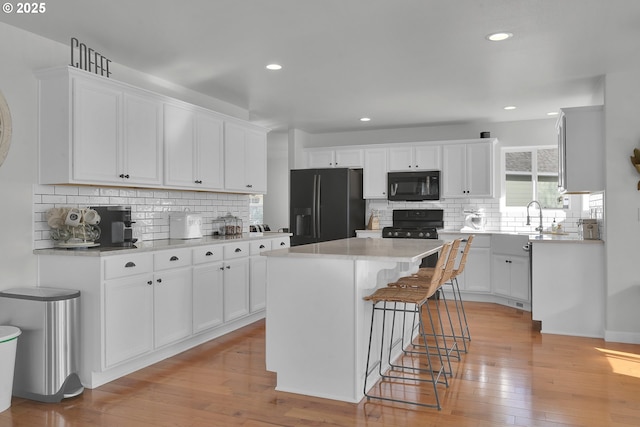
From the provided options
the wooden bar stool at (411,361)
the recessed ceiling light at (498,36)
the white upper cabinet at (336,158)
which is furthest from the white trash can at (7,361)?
the white upper cabinet at (336,158)

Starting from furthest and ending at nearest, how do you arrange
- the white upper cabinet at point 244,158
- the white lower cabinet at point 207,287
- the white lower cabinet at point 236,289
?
the white upper cabinet at point 244,158
the white lower cabinet at point 236,289
the white lower cabinet at point 207,287

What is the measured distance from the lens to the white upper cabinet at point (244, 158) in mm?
5180

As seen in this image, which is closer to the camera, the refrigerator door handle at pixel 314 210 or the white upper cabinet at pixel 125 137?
the white upper cabinet at pixel 125 137

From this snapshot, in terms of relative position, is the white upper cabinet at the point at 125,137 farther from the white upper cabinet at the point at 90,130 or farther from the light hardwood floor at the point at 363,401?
the light hardwood floor at the point at 363,401

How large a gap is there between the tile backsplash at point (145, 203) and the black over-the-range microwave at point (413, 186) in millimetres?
2230

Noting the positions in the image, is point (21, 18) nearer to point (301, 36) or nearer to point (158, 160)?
point (158, 160)

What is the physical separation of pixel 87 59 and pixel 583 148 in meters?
4.54

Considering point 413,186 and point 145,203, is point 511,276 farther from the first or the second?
point 145,203

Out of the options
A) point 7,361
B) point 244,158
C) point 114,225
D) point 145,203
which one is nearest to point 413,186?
point 244,158

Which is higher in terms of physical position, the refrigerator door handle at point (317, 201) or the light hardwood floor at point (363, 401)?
the refrigerator door handle at point (317, 201)

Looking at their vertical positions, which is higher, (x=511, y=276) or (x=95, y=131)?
(x=95, y=131)

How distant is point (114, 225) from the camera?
3.76 m

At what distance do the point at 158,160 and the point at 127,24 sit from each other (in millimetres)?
1233

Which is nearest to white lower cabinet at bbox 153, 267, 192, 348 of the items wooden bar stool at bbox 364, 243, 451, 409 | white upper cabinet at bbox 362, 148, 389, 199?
wooden bar stool at bbox 364, 243, 451, 409
